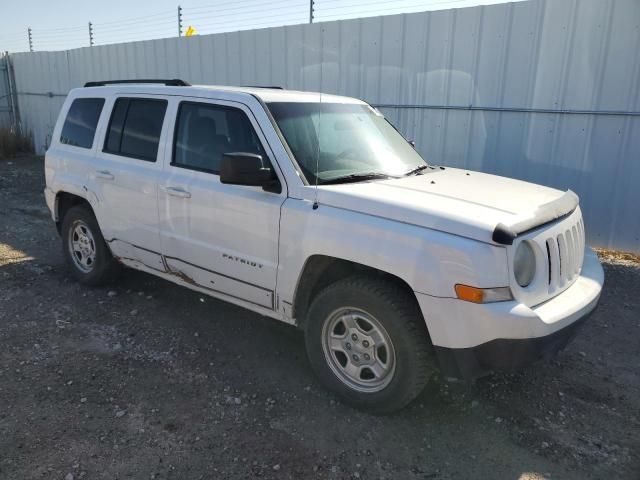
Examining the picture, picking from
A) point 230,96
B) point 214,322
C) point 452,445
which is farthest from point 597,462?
point 230,96

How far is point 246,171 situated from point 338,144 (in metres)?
0.85

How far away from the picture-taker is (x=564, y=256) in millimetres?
3164

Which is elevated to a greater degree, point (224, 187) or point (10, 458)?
point (224, 187)

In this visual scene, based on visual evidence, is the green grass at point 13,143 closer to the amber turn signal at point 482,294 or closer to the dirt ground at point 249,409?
the dirt ground at point 249,409

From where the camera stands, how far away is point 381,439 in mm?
3082

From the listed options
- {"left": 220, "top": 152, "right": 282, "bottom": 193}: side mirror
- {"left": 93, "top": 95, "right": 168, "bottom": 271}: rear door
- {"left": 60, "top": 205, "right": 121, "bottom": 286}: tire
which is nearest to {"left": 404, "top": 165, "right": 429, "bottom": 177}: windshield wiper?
{"left": 220, "top": 152, "right": 282, "bottom": 193}: side mirror

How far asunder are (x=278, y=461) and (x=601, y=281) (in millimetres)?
2345

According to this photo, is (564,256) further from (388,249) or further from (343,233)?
(343,233)

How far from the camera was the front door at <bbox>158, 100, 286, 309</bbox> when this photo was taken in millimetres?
3578

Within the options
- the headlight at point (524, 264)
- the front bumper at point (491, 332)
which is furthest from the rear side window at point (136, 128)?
the headlight at point (524, 264)

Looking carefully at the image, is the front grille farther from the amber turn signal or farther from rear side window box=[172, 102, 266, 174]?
rear side window box=[172, 102, 266, 174]

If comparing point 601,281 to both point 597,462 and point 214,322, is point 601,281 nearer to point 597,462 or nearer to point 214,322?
point 597,462

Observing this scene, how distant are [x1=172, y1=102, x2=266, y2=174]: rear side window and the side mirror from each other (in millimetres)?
254

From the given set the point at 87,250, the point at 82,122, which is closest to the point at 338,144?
the point at 82,122
